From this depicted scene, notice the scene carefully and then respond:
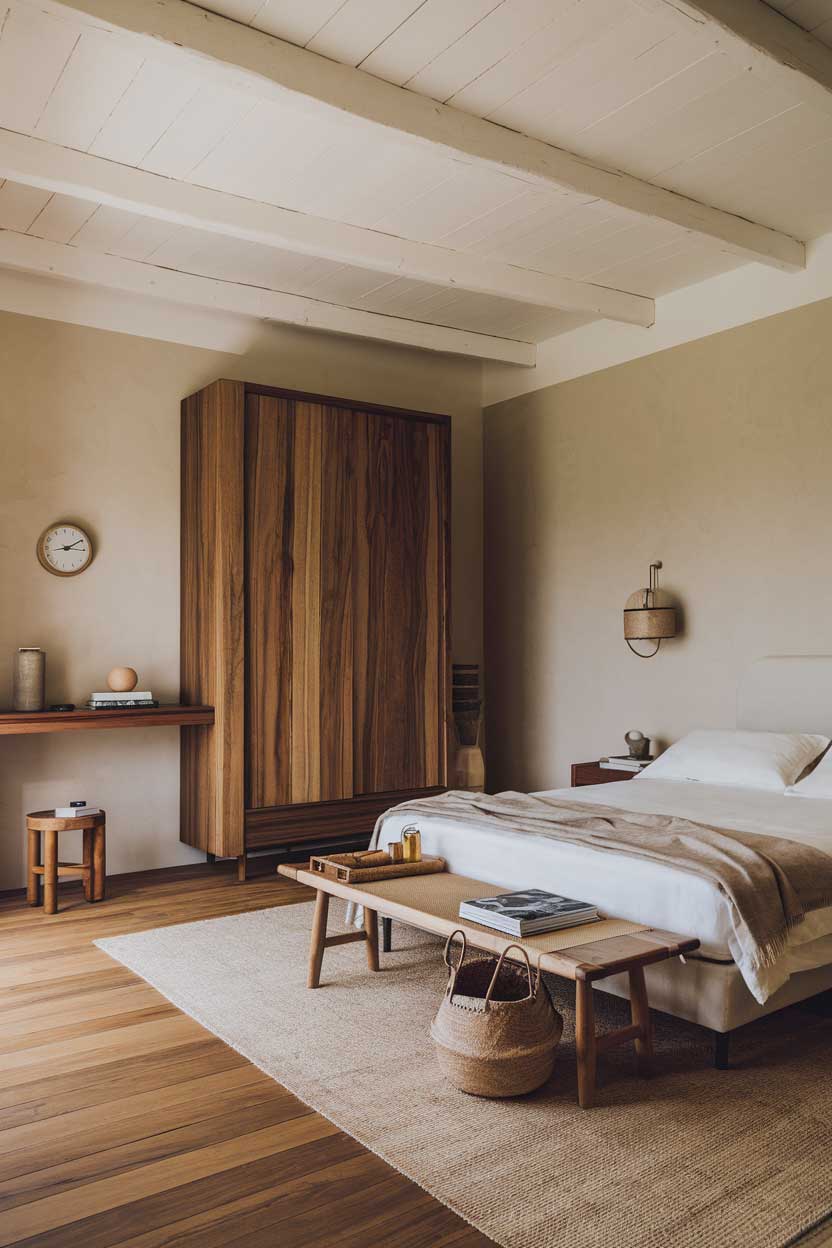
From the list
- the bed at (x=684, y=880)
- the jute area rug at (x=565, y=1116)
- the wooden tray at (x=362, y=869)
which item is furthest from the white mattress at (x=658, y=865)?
the jute area rug at (x=565, y=1116)

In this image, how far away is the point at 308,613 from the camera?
4.93 m

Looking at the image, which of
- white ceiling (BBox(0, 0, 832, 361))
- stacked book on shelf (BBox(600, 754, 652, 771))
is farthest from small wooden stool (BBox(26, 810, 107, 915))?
white ceiling (BBox(0, 0, 832, 361))

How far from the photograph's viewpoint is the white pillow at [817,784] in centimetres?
368

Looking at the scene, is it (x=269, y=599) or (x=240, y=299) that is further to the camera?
(x=240, y=299)

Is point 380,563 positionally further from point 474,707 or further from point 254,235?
point 254,235

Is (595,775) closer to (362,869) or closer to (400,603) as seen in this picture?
(400,603)

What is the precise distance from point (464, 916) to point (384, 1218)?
0.83 m

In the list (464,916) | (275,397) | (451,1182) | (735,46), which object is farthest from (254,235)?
(451,1182)

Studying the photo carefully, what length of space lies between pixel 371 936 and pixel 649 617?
2.36 metres

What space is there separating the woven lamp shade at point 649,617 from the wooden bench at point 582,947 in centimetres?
223

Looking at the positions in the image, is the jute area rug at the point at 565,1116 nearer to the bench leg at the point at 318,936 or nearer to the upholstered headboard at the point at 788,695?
the bench leg at the point at 318,936

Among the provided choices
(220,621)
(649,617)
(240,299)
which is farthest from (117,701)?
(649,617)

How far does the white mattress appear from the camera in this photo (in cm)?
Result: 251

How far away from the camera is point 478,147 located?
3266 mm
